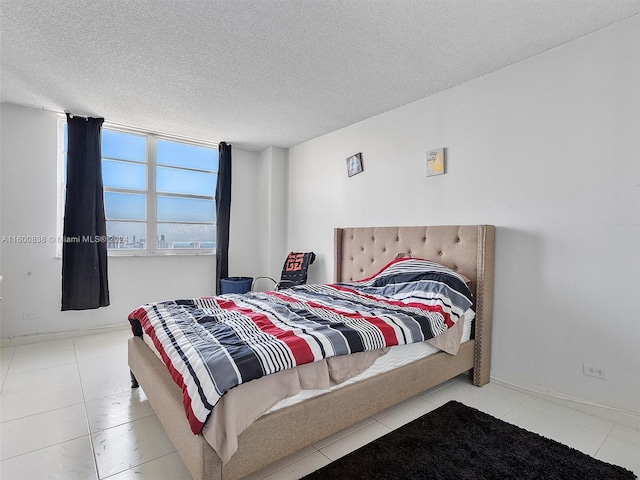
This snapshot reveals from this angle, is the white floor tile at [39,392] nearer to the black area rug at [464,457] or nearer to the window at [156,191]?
the window at [156,191]

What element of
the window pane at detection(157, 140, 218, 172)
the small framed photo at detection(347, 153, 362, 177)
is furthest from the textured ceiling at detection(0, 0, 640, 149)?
the window pane at detection(157, 140, 218, 172)

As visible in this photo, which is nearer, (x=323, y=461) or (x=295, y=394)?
(x=295, y=394)

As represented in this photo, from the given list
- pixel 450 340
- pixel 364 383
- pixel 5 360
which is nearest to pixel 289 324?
pixel 364 383

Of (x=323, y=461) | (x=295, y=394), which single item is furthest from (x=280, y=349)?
(x=323, y=461)

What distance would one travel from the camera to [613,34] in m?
2.20

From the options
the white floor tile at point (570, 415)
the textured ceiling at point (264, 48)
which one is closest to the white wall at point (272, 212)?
the textured ceiling at point (264, 48)

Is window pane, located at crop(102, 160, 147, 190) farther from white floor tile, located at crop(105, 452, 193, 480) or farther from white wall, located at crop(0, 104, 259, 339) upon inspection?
white floor tile, located at crop(105, 452, 193, 480)

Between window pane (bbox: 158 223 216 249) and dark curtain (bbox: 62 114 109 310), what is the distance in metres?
0.77

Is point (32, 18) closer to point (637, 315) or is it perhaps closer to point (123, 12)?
point (123, 12)

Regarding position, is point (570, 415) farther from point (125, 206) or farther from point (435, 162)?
point (125, 206)

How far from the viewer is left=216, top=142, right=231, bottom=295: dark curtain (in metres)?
4.96

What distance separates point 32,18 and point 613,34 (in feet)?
12.3

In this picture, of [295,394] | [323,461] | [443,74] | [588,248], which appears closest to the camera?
[295,394]

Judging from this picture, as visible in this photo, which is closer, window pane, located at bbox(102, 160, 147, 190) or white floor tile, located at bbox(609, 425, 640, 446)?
white floor tile, located at bbox(609, 425, 640, 446)
